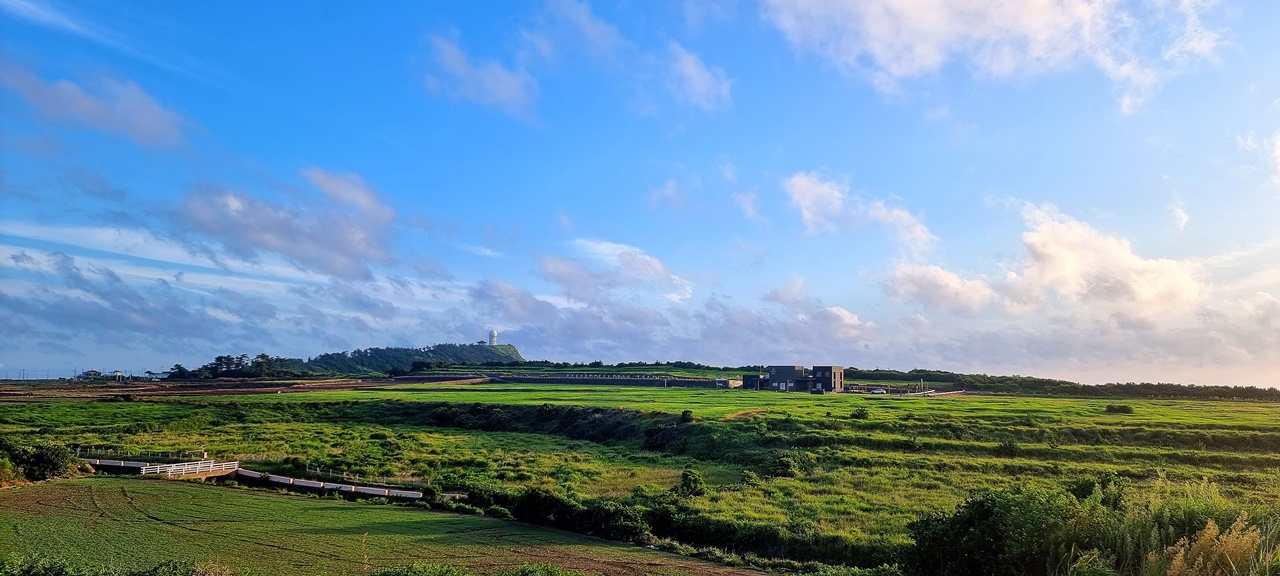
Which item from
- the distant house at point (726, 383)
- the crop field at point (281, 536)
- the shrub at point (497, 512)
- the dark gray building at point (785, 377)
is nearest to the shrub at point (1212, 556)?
the crop field at point (281, 536)

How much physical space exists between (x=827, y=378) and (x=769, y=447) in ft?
210

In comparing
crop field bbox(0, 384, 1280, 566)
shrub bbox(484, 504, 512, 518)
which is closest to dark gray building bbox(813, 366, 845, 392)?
crop field bbox(0, 384, 1280, 566)

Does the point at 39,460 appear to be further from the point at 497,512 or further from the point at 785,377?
the point at 785,377

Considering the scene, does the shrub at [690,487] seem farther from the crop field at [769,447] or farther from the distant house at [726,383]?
the distant house at [726,383]

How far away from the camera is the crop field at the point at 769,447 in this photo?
31.8 m

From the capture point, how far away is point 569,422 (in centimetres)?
6931

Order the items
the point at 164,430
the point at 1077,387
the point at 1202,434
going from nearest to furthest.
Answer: the point at 1202,434 < the point at 164,430 < the point at 1077,387

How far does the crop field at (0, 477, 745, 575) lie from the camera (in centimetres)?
2356

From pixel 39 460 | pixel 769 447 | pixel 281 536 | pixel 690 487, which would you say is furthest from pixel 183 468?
pixel 769 447

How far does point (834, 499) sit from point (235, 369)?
179 metres

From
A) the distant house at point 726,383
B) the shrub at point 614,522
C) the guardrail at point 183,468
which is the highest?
the distant house at point 726,383

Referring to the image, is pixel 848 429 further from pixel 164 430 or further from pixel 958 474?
pixel 164 430

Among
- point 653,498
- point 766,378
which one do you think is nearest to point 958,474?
point 653,498

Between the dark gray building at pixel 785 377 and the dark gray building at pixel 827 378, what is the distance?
258 cm
